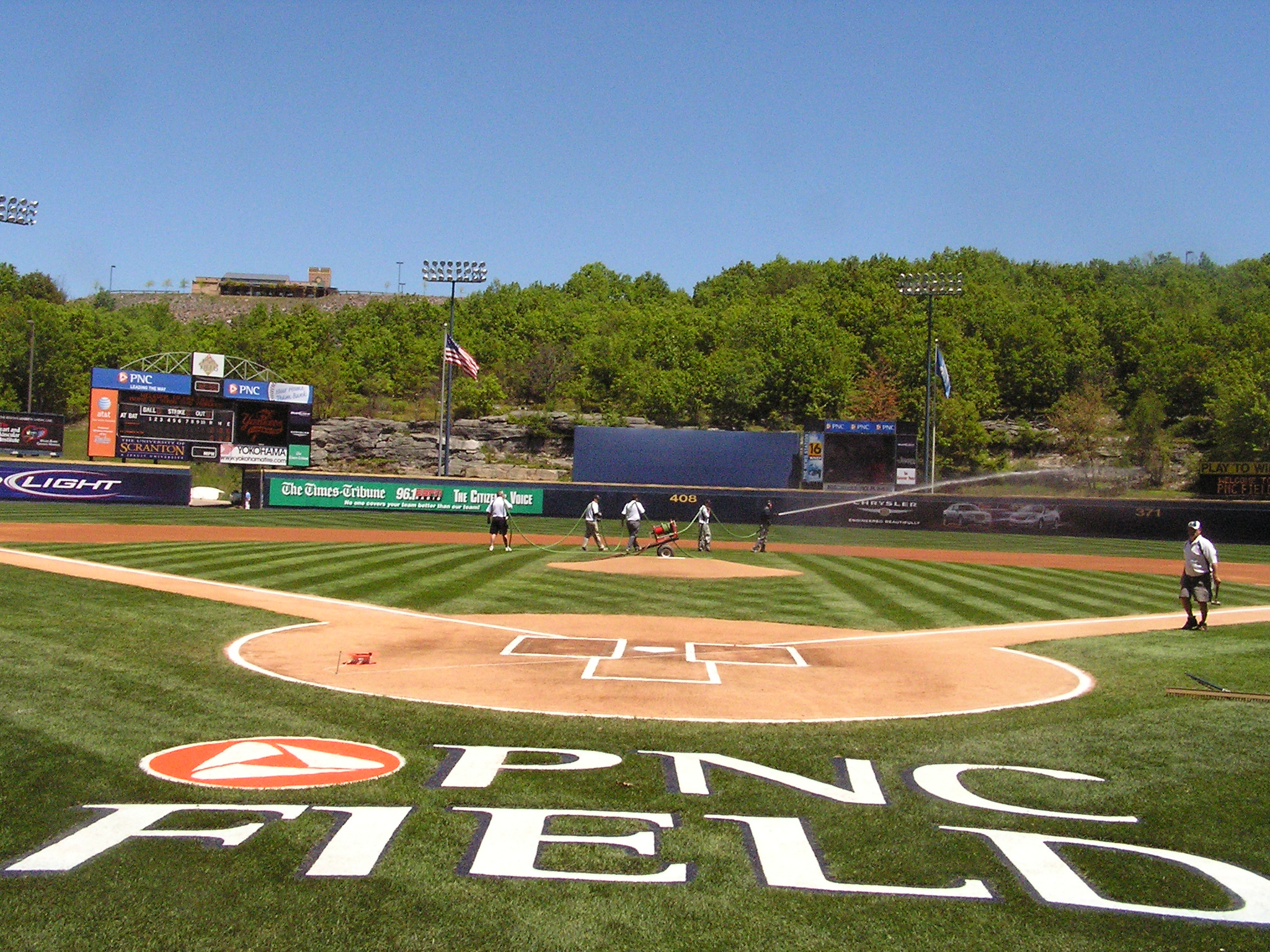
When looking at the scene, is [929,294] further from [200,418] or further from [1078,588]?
[200,418]

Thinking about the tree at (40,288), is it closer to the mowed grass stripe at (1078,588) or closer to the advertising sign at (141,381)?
the advertising sign at (141,381)

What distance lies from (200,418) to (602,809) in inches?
1952

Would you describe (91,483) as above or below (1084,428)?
below

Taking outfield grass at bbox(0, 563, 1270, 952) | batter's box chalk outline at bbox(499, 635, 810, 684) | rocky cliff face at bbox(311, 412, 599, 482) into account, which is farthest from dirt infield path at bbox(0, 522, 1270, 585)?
rocky cliff face at bbox(311, 412, 599, 482)

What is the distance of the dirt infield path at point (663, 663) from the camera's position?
1099 centimetres

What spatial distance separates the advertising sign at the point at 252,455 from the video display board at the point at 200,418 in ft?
0.10

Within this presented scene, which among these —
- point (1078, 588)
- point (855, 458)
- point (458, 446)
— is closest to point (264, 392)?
point (458, 446)

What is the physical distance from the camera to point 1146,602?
21.9 m

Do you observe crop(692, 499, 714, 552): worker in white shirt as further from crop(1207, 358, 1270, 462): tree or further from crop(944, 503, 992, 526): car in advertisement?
crop(1207, 358, 1270, 462): tree

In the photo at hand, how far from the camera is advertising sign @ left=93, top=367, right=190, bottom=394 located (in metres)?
49.7

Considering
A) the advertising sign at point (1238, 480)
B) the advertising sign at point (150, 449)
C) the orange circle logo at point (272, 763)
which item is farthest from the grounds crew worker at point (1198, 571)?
the advertising sign at point (150, 449)

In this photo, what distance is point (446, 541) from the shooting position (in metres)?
36.2

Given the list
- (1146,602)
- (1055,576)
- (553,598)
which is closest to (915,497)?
(1055,576)

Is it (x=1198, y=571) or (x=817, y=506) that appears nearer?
(x=1198, y=571)
